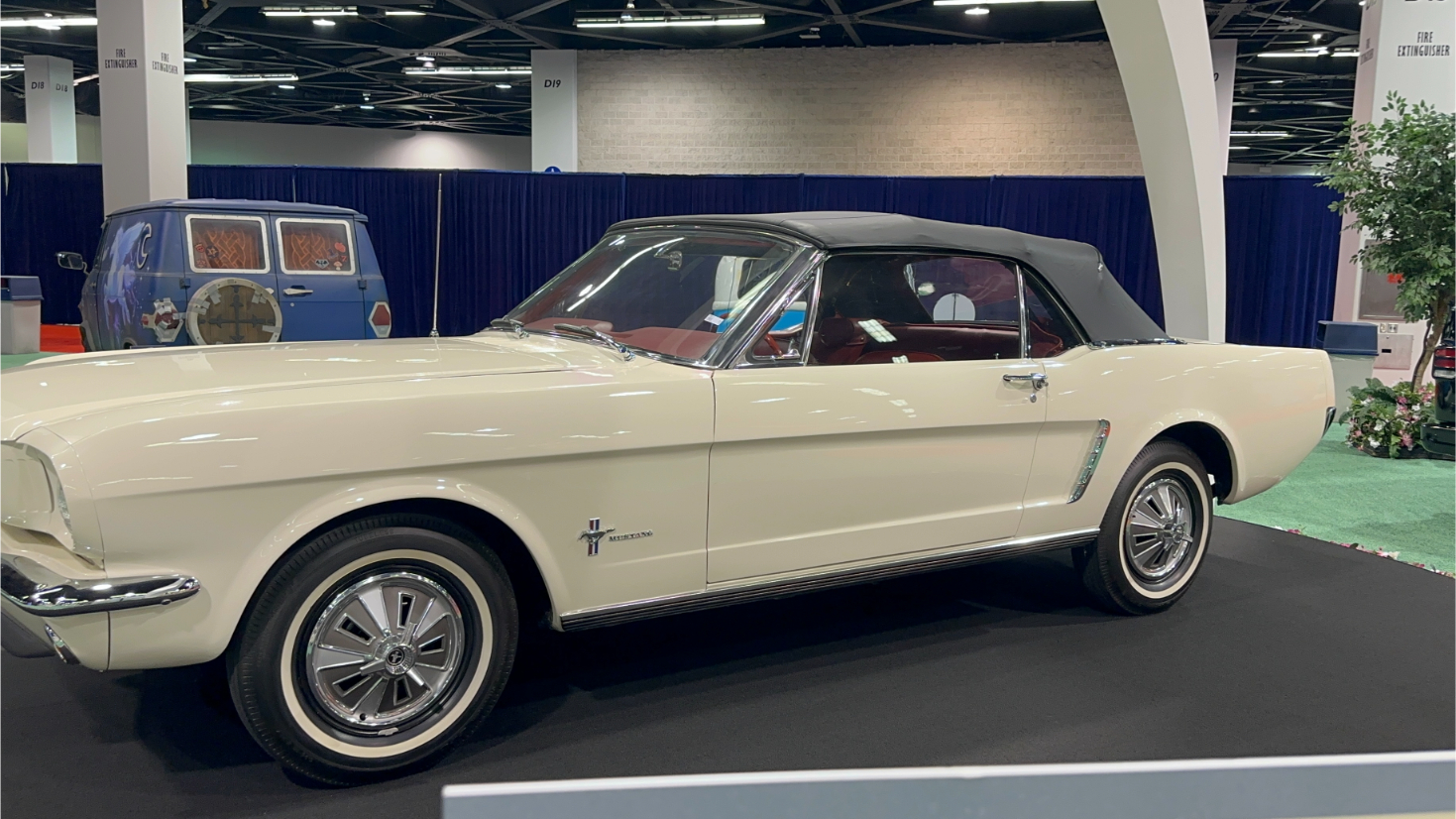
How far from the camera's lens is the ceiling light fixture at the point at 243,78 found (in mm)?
23609

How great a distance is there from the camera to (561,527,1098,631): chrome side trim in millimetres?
3000

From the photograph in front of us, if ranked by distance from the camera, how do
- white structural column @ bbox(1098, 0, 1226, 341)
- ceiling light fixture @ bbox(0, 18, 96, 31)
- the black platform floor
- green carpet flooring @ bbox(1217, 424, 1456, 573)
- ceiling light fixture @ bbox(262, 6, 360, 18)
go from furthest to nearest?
ceiling light fixture @ bbox(0, 18, 96, 31) < ceiling light fixture @ bbox(262, 6, 360, 18) < white structural column @ bbox(1098, 0, 1226, 341) < green carpet flooring @ bbox(1217, 424, 1456, 573) < the black platform floor

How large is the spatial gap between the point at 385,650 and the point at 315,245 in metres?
6.17

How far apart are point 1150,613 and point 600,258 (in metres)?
2.56

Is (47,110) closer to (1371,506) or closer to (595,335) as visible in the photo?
(595,335)

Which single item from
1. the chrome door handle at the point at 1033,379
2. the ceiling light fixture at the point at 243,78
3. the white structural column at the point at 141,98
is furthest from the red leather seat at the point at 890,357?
the ceiling light fixture at the point at 243,78

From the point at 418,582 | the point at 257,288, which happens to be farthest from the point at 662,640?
the point at 257,288

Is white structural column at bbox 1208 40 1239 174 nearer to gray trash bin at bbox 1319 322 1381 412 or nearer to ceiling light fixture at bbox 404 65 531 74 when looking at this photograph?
gray trash bin at bbox 1319 322 1381 412

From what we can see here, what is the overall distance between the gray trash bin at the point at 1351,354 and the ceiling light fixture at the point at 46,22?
1910 cm

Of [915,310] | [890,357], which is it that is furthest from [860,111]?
[890,357]

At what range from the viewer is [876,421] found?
334 cm

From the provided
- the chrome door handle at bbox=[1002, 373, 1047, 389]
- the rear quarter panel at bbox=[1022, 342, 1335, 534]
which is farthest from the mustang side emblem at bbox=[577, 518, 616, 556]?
the rear quarter panel at bbox=[1022, 342, 1335, 534]

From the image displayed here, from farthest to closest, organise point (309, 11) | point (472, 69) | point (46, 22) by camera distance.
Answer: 1. point (472, 69)
2. point (46, 22)
3. point (309, 11)

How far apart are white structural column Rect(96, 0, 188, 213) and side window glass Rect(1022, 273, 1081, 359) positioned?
36.3 feet
